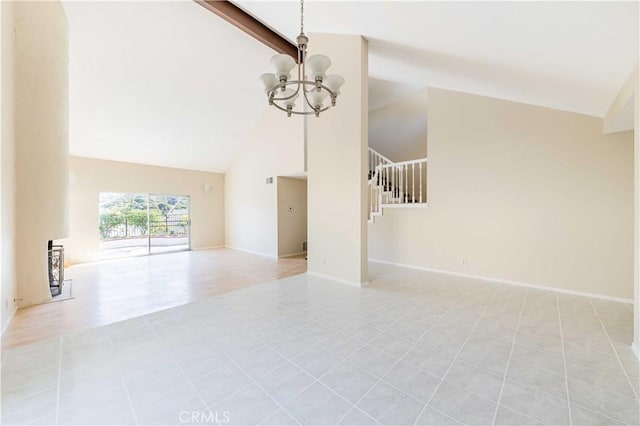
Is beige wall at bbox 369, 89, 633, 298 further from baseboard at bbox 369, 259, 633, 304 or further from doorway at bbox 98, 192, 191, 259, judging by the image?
doorway at bbox 98, 192, 191, 259

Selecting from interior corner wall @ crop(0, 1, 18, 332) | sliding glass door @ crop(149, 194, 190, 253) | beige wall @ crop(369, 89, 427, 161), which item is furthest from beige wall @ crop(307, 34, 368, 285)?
sliding glass door @ crop(149, 194, 190, 253)

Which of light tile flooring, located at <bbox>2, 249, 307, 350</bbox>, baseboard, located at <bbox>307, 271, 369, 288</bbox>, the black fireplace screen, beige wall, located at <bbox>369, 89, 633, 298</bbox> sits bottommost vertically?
light tile flooring, located at <bbox>2, 249, 307, 350</bbox>

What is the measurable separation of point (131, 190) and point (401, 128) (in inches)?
304

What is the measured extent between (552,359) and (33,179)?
19.9ft

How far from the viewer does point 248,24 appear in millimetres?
4355

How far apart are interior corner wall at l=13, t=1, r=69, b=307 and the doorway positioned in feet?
11.3

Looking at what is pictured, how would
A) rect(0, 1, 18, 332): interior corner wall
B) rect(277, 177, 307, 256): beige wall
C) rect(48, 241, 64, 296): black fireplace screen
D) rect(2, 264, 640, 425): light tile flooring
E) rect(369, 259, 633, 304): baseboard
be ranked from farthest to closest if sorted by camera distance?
rect(277, 177, 307, 256): beige wall
rect(48, 241, 64, 296): black fireplace screen
rect(369, 259, 633, 304): baseboard
rect(0, 1, 18, 332): interior corner wall
rect(2, 264, 640, 425): light tile flooring

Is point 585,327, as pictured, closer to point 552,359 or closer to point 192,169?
point 552,359

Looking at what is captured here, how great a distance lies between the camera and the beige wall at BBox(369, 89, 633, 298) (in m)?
3.53

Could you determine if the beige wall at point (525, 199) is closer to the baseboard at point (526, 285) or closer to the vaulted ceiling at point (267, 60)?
the baseboard at point (526, 285)

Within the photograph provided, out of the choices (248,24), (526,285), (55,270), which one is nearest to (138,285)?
(55,270)

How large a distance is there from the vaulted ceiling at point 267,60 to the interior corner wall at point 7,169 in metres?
1.31

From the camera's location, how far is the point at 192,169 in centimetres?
815

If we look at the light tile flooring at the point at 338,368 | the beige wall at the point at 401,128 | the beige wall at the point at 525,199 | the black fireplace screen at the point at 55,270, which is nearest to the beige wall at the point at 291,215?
the beige wall at the point at 401,128
